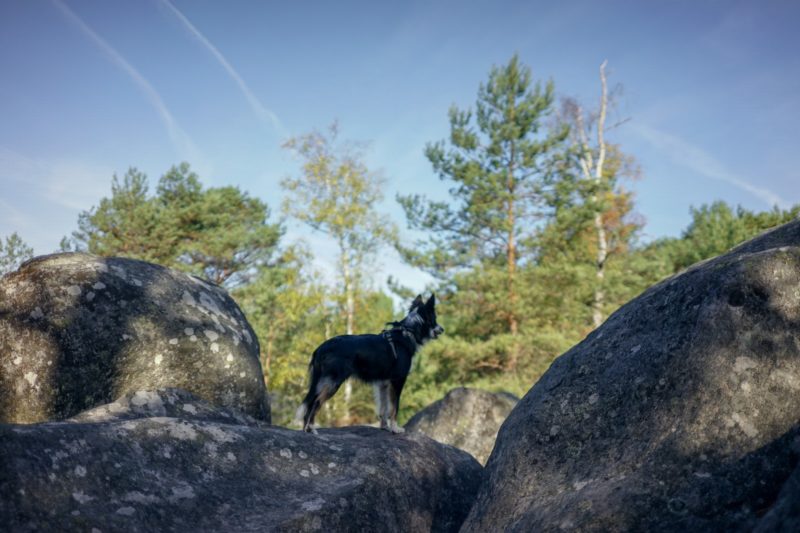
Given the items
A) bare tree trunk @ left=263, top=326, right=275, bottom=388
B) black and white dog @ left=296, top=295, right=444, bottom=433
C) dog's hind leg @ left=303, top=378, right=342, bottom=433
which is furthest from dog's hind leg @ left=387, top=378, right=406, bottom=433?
bare tree trunk @ left=263, top=326, right=275, bottom=388

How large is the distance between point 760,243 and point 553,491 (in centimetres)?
314

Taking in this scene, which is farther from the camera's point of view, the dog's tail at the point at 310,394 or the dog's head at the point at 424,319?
the dog's head at the point at 424,319

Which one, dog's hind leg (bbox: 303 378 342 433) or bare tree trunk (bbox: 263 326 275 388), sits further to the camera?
bare tree trunk (bbox: 263 326 275 388)

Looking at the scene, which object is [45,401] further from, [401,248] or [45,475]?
[401,248]

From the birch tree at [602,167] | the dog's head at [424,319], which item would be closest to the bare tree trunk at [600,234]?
the birch tree at [602,167]

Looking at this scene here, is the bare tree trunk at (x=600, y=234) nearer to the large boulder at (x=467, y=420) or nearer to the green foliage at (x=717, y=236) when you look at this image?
the green foliage at (x=717, y=236)

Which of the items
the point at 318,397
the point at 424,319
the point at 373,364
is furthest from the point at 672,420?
the point at 424,319

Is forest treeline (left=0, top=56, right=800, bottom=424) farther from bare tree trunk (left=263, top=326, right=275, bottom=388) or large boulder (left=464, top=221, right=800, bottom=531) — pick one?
large boulder (left=464, top=221, right=800, bottom=531)

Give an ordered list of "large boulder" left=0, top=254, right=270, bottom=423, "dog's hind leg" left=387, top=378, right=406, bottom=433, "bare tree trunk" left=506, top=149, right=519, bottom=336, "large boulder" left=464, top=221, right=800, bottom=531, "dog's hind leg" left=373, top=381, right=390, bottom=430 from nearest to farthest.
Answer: "large boulder" left=464, top=221, right=800, bottom=531
"large boulder" left=0, top=254, right=270, bottom=423
"dog's hind leg" left=387, top=378, right=406, bottom=433
"dog's hind leg" left=373, top=381, right=390, bottom=430
"bare tree trunk" left=506, top=149, right=519, bottom=336

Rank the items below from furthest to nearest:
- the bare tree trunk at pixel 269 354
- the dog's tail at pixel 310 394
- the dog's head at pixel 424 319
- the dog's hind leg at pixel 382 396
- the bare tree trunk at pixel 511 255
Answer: the bare tree trunk at pixel 269 354
the bare tree trunk at pixel 511 255
the dog's head at pixel 424 319
the dog's hind leg at pixel 382 396
the dog's tail at pixel 310 394

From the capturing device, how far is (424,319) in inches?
368

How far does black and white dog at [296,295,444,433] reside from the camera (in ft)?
24.1

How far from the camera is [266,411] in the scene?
27.7ft

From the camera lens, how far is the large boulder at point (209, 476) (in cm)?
384
